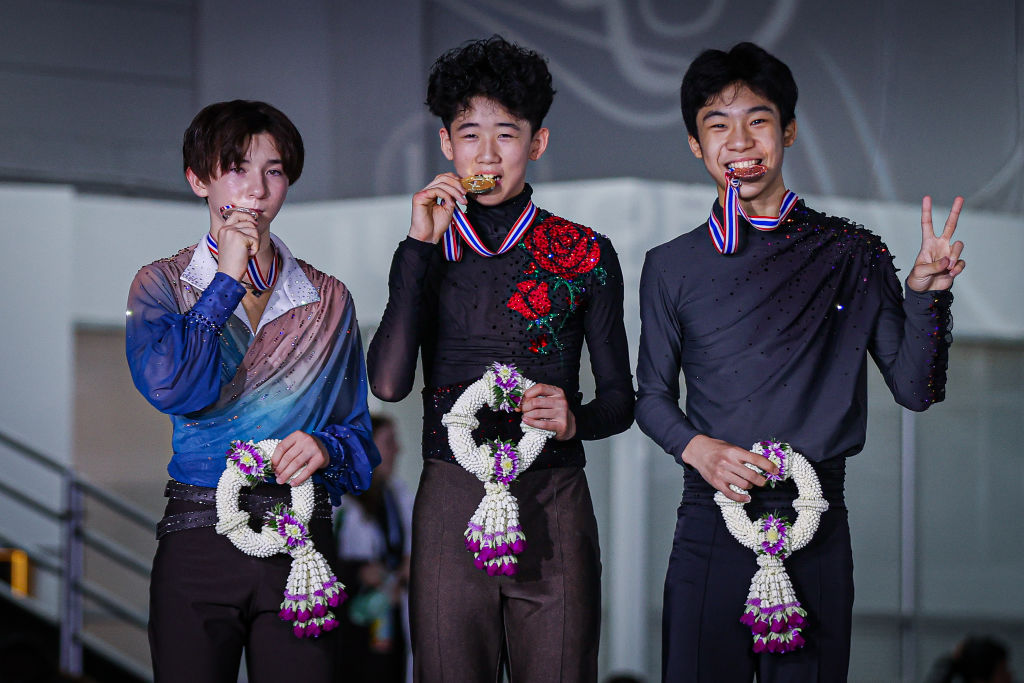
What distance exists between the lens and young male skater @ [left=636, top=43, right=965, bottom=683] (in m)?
2.54

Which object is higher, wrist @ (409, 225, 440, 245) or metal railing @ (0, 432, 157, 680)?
wrist @ (409, 225, 440, 245)

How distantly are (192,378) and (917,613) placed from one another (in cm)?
331

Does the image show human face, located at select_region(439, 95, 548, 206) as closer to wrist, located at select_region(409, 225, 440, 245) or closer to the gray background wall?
wrist, located at select_region(409, 225, 440, 245)

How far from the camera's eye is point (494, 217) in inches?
106

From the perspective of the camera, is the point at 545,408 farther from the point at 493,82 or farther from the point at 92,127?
the point at 92,127

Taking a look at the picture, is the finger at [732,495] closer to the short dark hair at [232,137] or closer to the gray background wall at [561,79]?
the short dark hair at [232,137]

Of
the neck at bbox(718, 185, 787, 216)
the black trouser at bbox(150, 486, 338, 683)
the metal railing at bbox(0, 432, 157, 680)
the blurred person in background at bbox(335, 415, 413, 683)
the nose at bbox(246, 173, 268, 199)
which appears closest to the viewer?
the black trouser at bbox(150, 486, 338, 683)

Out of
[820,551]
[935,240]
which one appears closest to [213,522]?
[820,551]

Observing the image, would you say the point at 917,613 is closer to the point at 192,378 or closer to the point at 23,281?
the point at 192,378

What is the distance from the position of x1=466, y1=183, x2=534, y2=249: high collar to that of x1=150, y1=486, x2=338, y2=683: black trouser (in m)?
0.78

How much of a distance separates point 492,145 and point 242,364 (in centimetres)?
69

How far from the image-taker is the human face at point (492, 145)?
2.64 meters

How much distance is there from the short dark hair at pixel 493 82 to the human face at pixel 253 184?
1.20ft

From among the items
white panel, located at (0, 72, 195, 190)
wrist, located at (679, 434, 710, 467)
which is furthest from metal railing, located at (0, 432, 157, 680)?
wrist, located at (679, 434, 710, 467)
